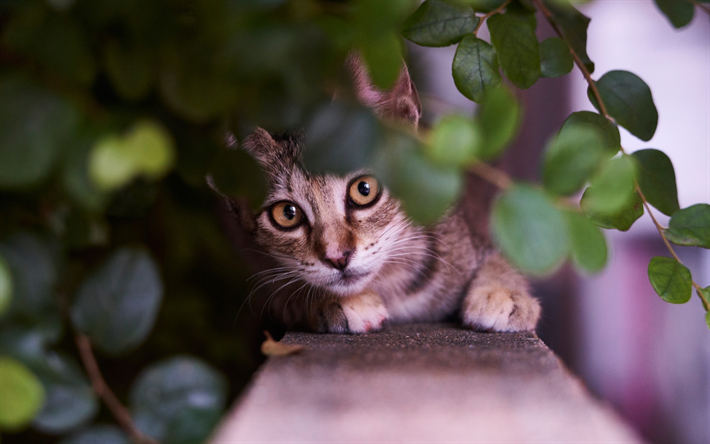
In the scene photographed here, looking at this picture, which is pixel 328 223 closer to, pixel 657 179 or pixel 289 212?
pixel 289 212

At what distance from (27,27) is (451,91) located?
207 centimetres

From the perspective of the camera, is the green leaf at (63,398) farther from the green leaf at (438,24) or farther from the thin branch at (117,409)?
the green leaf at (438,24)

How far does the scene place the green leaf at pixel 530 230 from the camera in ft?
1.22

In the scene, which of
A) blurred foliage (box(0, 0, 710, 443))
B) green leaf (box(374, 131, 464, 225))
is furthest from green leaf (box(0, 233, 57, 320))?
green leaf (box(374, 131, 464, 225))

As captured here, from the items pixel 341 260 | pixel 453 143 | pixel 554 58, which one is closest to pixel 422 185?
pixel 453 143

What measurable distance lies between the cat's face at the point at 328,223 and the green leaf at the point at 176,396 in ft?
1.96

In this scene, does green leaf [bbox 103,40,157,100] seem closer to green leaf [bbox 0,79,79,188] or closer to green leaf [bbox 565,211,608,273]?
green leaf [bbox 0,79,79,188]

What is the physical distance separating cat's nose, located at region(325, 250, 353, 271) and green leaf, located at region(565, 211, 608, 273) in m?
0.66

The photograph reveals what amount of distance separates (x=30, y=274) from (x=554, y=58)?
0.71 metres

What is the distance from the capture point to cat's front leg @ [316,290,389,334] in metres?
1.07

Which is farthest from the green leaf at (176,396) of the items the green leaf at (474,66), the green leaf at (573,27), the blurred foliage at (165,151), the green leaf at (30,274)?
the green leaf at (573,27)

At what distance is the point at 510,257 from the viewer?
1.24ft

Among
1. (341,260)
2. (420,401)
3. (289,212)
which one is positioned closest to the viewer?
(420,401)

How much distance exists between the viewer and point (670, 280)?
696 millimetres
